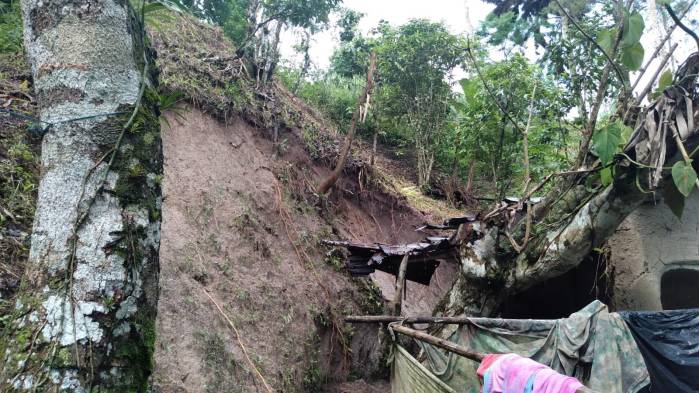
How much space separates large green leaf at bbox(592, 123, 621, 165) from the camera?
345 cm

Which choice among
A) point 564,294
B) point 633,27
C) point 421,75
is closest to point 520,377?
point 633,27

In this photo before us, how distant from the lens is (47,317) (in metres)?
1.36

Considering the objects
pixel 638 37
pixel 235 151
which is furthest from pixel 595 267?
pixel 235 151

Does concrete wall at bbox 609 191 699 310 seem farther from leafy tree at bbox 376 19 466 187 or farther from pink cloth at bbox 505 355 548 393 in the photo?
leafy tree at bbox 376 19 466 187

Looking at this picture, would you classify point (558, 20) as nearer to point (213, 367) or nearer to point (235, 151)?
point (235, 151)

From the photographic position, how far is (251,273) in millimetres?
5551

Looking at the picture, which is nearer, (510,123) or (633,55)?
(633,55)

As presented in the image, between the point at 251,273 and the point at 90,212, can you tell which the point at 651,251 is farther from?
the point at 90,212

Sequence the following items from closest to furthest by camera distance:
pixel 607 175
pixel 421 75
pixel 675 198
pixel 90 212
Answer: pixel 90 212
pixel 607 175
pixel 675 198
pixel 421 75

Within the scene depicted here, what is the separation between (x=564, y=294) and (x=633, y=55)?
2996 mm

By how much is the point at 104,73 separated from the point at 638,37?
11.2ft

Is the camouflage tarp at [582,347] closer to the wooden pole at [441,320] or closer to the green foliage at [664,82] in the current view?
the wooden pole at [441,320]

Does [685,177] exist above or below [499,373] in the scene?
above

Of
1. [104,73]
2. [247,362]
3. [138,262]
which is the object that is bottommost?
[247,362]
